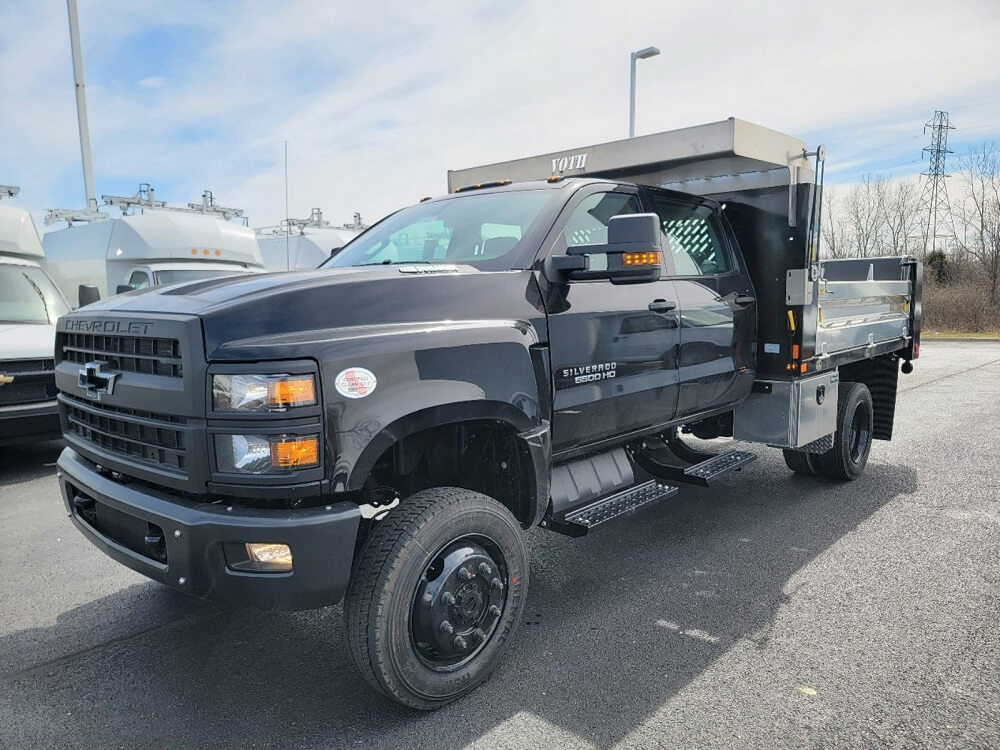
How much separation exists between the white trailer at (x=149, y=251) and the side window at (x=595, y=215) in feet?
23.6

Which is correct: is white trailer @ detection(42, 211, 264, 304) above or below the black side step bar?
above

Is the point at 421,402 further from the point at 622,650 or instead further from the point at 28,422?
the point at 28,422

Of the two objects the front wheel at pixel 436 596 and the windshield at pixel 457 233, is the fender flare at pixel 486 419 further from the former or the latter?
the windshield at pixel 457 233

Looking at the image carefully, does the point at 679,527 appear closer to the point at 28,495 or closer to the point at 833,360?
the point at 833,360

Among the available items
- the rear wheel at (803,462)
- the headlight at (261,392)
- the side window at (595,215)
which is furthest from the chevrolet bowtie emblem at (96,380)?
the rear wheel at (803,462)

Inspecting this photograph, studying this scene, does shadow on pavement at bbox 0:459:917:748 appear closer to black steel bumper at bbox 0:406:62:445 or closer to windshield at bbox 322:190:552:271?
windshield at bbox 322:190:552:271

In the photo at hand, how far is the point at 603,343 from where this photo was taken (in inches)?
141

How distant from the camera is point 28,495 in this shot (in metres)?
5.78

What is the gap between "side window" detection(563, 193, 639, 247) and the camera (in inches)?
144

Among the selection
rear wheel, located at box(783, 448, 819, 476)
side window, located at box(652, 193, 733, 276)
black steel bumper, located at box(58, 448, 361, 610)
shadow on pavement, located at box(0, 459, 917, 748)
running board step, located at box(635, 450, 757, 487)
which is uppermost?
side window, located at box(652, 193, 733, 276)

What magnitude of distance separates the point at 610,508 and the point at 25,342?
5.35 m

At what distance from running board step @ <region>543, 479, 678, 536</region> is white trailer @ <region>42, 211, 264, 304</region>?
749 centimetres

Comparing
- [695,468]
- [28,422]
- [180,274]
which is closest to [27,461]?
[28,422]

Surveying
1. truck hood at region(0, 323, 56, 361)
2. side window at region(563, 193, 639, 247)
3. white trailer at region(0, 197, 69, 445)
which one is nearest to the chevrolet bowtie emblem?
side window at region(563, 193, 639, 247)
